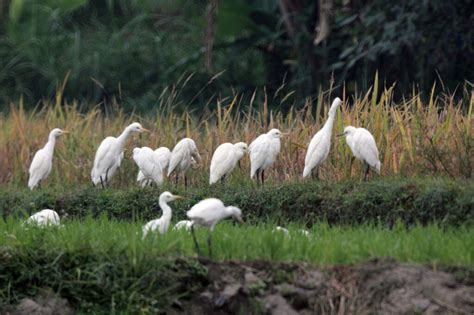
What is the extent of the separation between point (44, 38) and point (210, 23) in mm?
7816

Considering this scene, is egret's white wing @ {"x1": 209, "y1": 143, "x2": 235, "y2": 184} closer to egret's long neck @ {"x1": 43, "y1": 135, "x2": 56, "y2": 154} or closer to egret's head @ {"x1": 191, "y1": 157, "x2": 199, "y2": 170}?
egret's head @ {"x1": 191, "y1": 157, "x2": 199, "y2": 170}

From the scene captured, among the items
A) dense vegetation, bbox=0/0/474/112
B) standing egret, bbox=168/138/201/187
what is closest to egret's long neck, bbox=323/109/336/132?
standing egret, bbox=168/138/201/187

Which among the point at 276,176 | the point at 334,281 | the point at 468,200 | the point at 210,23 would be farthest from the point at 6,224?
the point at 210,23

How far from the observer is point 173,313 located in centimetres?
890

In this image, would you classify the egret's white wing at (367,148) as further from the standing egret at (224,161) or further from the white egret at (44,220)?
the white egret at (44,220)

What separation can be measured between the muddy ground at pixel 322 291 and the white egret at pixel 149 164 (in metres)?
4.77

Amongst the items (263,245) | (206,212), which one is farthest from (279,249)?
(206,212)

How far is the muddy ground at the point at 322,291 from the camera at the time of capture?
8.70m

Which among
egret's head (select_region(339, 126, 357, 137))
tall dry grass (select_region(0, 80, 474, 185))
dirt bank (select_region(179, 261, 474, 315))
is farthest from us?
tall dry grass (select_region(0, 80, 474, 185))

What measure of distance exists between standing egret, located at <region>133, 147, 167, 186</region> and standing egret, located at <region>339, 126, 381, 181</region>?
6.95 ft

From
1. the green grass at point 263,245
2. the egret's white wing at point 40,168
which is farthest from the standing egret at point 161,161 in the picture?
the green grass at point 263,245

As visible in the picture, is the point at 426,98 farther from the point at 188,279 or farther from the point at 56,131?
the point at 188,279

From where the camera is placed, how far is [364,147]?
1293 centimetres

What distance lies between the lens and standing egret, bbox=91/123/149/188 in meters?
14.4
